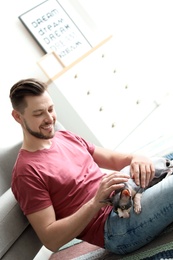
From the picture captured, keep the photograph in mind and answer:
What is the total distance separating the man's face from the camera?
132 centimetres

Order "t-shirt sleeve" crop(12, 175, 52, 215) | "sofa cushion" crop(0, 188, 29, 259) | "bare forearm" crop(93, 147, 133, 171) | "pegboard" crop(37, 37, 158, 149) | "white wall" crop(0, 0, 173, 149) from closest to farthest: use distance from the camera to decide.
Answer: "t-shirt sleeve" crop(12, 175, 52, 215) → "sofa cushion" crop(0, 188, 29, 259) → "bare forearm" crop(93, 147, 133, 171) → "pegboard" crop(37, 37, 158, 149) → "white wall" crop(0, 0, 173, 149)

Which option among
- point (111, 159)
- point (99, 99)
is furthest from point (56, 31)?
point (111, 159)

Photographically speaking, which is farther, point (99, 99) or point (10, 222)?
point (99, 99)

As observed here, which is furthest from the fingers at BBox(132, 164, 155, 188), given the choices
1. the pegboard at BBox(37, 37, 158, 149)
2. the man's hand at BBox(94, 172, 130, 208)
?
the pegboard at BBox(37, 37, 158, 149)

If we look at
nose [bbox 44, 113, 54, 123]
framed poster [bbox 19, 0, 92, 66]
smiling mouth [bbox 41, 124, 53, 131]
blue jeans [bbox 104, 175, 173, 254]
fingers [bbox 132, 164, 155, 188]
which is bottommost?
blue jeans [bbox 104, 175, 173, 254]

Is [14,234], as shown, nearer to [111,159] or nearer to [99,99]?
[111,159]

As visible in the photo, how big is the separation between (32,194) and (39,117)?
311 mm

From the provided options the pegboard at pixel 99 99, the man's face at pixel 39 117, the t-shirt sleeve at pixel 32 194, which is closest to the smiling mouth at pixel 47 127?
the man's face at pixel 39 117

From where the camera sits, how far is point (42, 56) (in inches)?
114

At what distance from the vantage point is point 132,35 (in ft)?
11.0

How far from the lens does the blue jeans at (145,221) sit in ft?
3.66

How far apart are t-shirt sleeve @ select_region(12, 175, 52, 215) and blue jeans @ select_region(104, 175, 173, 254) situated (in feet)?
0.84

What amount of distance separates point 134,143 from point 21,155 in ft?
5.25

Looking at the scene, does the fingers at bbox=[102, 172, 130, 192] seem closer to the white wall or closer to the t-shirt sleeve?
the t-shirt sleeve
